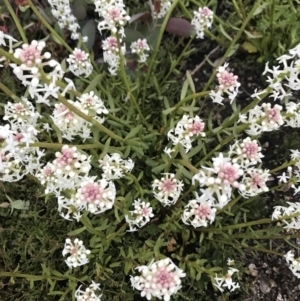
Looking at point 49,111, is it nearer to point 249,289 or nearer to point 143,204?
point 143,204

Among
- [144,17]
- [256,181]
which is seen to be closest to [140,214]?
[256,181]

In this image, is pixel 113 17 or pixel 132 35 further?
pixel 132 35

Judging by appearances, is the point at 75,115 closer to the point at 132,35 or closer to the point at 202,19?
the point at 202,19

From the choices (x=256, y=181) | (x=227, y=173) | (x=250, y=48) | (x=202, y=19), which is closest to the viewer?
(x=227, y=173)

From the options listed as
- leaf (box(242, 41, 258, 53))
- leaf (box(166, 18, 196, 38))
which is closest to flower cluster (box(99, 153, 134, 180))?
leaf (box(166, 18, 196, 38))

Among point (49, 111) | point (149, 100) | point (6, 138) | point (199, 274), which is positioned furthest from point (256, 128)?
point (49, 111)

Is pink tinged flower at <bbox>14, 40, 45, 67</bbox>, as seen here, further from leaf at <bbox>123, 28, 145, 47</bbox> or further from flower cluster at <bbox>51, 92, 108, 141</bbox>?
leaf at <bbox>123, 28, 145, 47</bbox>

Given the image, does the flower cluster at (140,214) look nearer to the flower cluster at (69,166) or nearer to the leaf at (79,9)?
the flower cluster at (69,166)

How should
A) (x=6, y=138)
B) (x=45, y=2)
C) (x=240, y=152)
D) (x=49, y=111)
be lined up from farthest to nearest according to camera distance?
(x=45, y=2)
(x=49, y=111)
(x=240, y=152)
(x=6, y=138)
